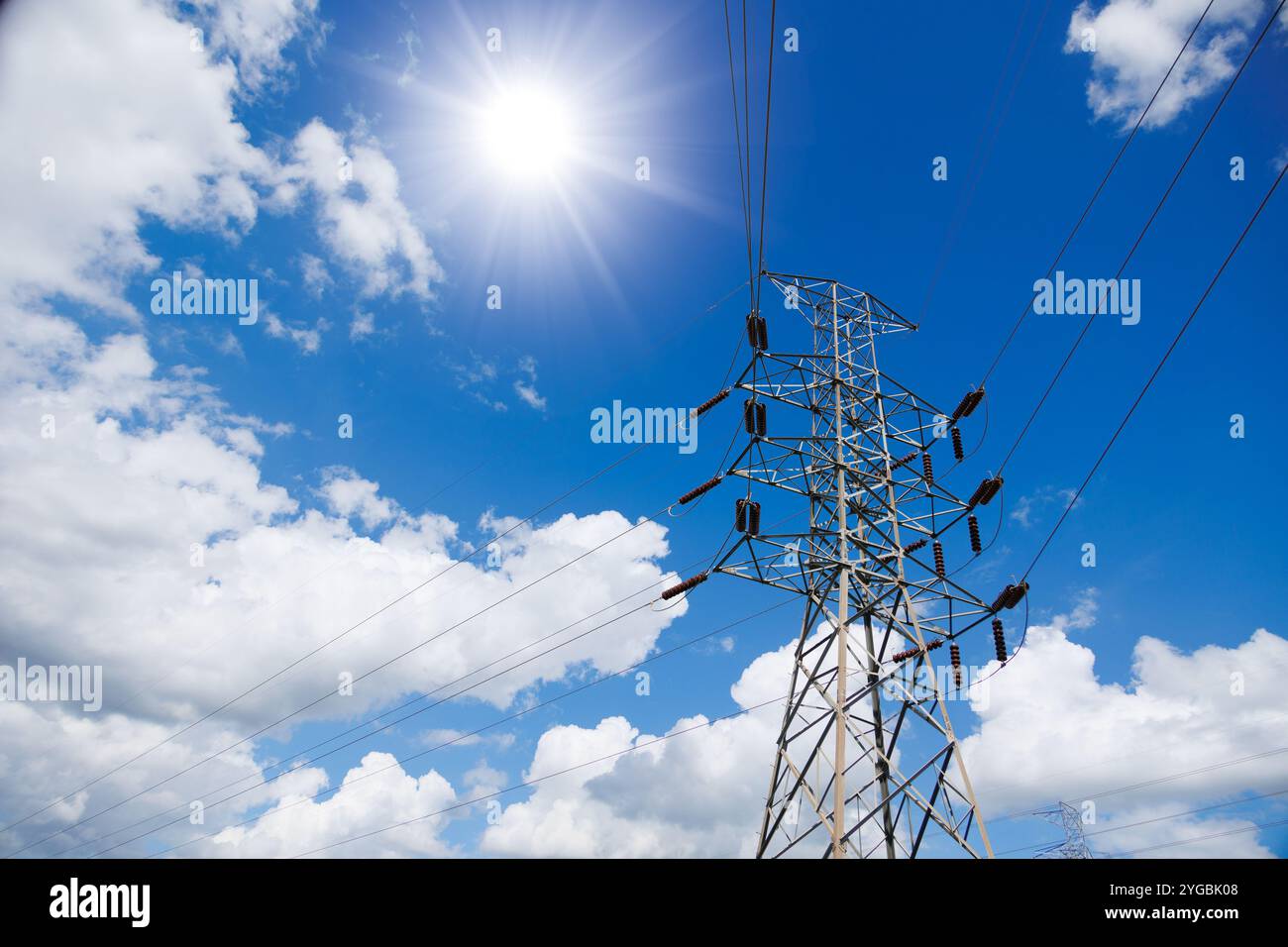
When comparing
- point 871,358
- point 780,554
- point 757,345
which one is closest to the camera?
point 780,554
